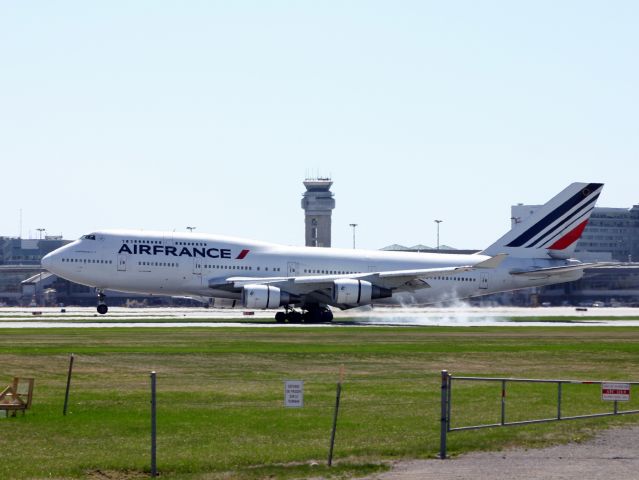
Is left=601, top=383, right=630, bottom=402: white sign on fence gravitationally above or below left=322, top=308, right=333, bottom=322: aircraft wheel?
below

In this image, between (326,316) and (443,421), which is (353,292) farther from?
(443,421)

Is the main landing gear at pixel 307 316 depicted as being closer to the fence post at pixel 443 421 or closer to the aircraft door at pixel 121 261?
the aircraft door at pixel 121 261

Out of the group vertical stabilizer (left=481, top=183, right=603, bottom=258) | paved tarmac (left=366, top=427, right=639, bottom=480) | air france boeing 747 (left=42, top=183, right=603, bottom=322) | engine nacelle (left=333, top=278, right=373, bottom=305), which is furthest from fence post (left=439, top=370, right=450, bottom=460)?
vertical stabilizer (left=481, top=183, right=603, bottom=258)

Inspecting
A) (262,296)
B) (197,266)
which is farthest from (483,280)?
(197,266)

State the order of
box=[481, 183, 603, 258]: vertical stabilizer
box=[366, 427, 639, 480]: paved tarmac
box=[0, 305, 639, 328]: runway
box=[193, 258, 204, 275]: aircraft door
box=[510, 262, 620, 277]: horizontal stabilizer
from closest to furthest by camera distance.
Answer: box=[366, 427, 639, 480]: paved tarmac, box=[0, 305, 639, 328]: runway, box=[193, 258, 204, 275]: aircraft door, box=[510, 262, 620, 277]: horizontal stabilizer, box=[481, 183, 603, 258]: vertical stabilizer

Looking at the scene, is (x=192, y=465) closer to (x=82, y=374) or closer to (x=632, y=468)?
(x=632, y=468)

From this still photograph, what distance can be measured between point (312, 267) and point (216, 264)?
6396 mm

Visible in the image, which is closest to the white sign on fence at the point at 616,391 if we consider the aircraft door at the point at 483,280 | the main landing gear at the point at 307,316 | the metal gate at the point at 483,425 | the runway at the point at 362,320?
the metal gate at the point at 483,425

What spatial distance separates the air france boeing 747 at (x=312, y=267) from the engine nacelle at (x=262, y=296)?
0.06 meters

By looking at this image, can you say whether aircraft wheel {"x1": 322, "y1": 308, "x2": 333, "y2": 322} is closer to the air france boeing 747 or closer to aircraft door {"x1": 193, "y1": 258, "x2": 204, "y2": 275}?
the air france boeing 747

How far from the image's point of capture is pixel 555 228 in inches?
3002

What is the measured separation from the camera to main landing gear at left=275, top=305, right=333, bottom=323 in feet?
226

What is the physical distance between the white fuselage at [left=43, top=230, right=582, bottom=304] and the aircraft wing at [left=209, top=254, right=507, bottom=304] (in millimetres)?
720

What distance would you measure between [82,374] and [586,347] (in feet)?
71.4
